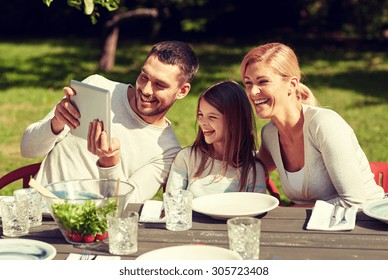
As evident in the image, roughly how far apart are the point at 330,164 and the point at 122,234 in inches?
51.5

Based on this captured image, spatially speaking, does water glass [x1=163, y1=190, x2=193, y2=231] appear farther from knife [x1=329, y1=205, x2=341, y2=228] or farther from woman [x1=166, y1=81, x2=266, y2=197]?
woman [x1=166, y1=81, x2=266, y2=197]

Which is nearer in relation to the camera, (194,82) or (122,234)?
(122,234)

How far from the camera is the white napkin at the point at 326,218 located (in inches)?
119

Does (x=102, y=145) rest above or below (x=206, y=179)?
above

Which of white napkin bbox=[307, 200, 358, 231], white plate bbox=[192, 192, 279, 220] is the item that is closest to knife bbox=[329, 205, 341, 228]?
white napkin bbox=[307, 200, 358, 231]

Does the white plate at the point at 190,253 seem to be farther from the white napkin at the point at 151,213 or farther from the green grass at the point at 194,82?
the green grass at the point at 194,82

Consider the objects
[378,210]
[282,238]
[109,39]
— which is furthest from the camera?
[109,39]

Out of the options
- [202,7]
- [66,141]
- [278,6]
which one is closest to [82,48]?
[202,7]

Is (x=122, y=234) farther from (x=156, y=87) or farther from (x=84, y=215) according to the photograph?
(x=156, y=87)

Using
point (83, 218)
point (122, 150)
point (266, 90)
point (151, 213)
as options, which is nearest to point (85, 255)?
point (83, 218)

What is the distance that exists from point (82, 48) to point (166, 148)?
13.6 meters

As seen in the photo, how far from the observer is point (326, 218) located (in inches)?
123

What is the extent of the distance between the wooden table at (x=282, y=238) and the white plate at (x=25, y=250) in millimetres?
48

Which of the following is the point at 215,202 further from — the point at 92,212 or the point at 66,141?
the point at 66,141
